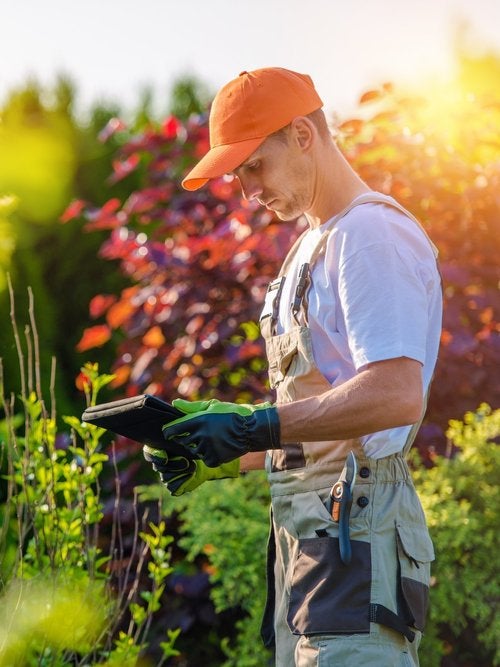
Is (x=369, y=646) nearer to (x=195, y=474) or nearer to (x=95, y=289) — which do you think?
(x=195, y=474)

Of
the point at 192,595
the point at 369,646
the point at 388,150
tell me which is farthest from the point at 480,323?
the point at 369,646

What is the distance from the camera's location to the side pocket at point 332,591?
192 centimetres

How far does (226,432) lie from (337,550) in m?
0.33

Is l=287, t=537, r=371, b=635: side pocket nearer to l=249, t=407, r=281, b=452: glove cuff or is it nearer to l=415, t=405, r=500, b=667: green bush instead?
l=249, t=407, r=281, b=452: glove cuff

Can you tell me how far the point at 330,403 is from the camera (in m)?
1.85

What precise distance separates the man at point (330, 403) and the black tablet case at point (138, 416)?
6cm

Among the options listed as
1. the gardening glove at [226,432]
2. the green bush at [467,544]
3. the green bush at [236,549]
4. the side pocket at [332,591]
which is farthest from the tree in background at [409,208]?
the gardening glove at [226,432]

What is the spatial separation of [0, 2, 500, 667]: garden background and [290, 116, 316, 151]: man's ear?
0.95 m

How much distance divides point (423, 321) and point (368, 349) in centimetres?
13

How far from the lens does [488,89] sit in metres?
4.25

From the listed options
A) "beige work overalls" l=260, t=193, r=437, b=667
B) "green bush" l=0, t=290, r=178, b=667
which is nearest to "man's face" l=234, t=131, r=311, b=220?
"beige work overalls" l=260, t=193, r=437, b=667

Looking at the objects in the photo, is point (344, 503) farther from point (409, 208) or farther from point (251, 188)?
point (409, 208)

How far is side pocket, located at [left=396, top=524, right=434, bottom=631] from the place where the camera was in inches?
77.4

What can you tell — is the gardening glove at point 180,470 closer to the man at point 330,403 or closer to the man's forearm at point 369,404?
the man at point 330,403
